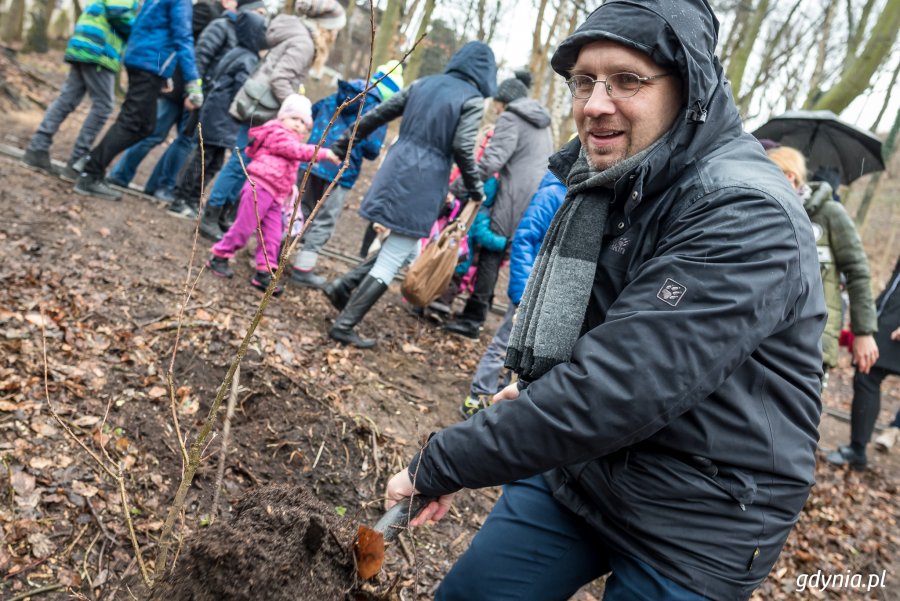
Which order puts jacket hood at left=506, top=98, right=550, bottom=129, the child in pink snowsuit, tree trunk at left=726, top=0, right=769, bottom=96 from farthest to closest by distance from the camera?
tree trunk at left=726, top=0, right=769, bottom=96 < jacket hood at left=506, top=98, right=550, bottom=129 < the child in pink snowsuit

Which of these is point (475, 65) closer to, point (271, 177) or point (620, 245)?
point (271, 177)

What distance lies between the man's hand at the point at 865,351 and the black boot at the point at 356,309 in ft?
11.8

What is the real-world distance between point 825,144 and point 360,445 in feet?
15.9

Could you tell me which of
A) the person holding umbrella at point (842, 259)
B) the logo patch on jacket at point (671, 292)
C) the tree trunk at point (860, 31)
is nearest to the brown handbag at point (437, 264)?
the person holding umbrella at point (842, 259)

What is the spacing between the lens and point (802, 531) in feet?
14.8

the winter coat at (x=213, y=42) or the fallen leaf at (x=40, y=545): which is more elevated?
the winter coat at (x=213, y=42)

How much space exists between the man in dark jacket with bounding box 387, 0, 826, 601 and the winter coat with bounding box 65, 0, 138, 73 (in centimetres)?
538

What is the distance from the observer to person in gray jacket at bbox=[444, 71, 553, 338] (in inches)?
207

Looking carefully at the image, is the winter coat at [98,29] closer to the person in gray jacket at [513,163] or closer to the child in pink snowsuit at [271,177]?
the child in pink snowsuit at [271,177]

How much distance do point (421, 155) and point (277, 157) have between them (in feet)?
4.26

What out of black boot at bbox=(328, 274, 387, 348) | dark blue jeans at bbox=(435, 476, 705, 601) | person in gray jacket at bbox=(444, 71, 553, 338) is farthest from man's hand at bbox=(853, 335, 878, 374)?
dark blue jeans at bbox=(435, 476, 705, 601)

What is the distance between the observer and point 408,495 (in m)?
1.74

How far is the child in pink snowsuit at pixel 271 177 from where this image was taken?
5027 millimetres

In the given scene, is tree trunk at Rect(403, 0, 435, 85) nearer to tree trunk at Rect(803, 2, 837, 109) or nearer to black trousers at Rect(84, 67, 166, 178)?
black trousers at Rect(84, 67, 166, 178)
